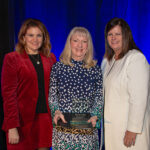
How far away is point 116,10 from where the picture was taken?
8.37 feet

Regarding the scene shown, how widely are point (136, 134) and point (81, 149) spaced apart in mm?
432

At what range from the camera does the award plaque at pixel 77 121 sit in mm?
1399

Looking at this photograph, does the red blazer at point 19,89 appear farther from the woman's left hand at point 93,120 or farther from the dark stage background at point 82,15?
the dark stage background at point 82,15

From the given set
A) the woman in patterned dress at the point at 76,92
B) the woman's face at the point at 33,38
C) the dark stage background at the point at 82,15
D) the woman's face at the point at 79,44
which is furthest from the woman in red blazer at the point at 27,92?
the dark stage background at the point at 82,15

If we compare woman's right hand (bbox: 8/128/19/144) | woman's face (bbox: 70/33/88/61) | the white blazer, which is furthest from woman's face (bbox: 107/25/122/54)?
woman's right hand (bbox: 8/128/19/144)

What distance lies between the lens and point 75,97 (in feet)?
5.00

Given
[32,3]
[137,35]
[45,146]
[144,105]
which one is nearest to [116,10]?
[137,35]

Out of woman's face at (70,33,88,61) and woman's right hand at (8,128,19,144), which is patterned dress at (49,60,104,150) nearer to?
woman's face at (70,33,88,61)

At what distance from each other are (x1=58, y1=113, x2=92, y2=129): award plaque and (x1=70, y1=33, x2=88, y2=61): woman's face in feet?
1.56

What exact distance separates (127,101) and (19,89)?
34.8 inches

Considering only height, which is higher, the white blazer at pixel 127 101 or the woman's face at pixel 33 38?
the woman's face at pixel 33 38

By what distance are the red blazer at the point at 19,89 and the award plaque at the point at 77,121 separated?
360 mm

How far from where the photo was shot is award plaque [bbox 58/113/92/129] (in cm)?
140

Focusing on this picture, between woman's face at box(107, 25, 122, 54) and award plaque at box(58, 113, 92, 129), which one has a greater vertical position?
woman's face at box(107, 25, 122, 54)
